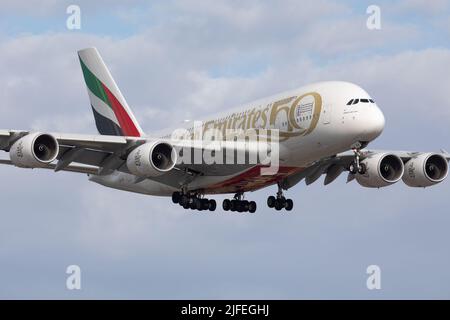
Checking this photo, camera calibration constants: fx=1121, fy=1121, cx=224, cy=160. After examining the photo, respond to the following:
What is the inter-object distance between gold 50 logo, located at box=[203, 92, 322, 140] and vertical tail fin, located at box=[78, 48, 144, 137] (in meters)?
10.8

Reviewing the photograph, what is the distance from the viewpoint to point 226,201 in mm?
58031

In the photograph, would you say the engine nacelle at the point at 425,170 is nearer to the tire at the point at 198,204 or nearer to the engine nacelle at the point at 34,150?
the tire at the point at 198,204

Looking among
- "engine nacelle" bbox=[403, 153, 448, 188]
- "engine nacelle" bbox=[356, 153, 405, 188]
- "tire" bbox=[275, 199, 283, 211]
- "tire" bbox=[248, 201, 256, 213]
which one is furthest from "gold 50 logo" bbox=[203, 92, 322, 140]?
"engine nacelle" bbox=[403, 153, 448, 188]

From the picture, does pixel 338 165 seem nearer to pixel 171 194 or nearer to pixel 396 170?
pixel 396 170

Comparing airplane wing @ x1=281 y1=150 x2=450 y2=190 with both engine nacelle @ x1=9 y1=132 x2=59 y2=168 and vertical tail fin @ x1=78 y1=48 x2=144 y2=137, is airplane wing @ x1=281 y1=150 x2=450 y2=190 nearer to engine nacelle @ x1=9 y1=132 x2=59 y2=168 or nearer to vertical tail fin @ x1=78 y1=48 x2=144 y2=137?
vertical tail fin @ x1=78 y1=48 x2=144 y2=137

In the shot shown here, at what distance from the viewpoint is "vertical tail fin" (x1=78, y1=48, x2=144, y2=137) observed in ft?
205

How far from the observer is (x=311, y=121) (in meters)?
49.1

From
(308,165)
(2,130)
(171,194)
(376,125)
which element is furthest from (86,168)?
(376,125)

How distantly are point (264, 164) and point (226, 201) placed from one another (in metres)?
6.86

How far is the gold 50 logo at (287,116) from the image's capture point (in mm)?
49219

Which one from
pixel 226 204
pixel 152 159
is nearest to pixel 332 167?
pixel 226 204

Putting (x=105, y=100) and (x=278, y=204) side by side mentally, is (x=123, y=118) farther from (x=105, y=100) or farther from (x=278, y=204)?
(x=278, y=204)

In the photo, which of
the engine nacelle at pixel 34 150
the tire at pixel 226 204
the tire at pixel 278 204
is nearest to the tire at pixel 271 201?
the tire at pixel 278 204

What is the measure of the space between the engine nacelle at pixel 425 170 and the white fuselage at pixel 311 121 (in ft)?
24.4
